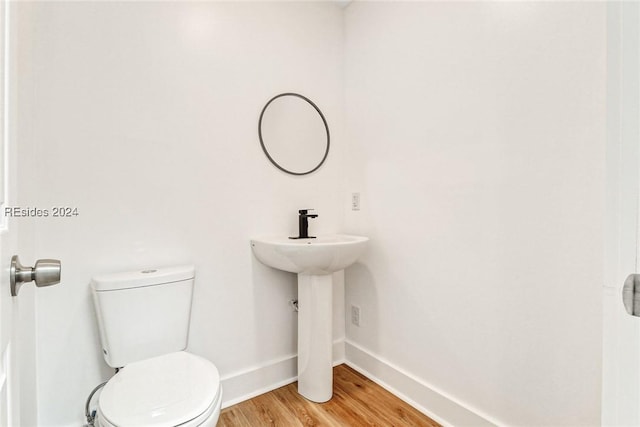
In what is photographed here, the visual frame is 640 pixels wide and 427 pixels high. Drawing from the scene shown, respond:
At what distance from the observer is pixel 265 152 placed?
1.81 meters

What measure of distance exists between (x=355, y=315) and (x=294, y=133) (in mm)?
1233

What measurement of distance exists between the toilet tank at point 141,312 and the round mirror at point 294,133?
2.76 ft

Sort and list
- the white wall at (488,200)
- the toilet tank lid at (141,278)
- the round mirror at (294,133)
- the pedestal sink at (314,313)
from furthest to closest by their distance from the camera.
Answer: the round mirror at (294,133), the pedestal sink at (314,313), the toilet tank lid at (141,278), the white wall at (488,200)

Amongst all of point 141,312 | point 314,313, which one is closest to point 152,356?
point 141,312

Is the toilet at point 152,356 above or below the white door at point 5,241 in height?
below

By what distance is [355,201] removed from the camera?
2.04m

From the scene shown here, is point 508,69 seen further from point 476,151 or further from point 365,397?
point 365,397

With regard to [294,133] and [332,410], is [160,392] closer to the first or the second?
[332,410]

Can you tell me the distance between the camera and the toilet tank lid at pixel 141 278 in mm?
1265

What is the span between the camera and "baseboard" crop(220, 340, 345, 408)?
1684 mm

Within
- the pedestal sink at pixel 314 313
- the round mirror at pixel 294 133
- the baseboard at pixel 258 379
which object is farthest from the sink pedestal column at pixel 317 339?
the round mirror at pixel 294 133

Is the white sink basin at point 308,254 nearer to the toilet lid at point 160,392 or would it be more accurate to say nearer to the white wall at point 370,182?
the white wall at point 370,182

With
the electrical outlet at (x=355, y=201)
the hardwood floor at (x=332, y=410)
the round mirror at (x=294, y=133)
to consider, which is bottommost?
the hardwood floor at (x=332, y=410)

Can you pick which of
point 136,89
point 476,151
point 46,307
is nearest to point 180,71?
point 136,89
